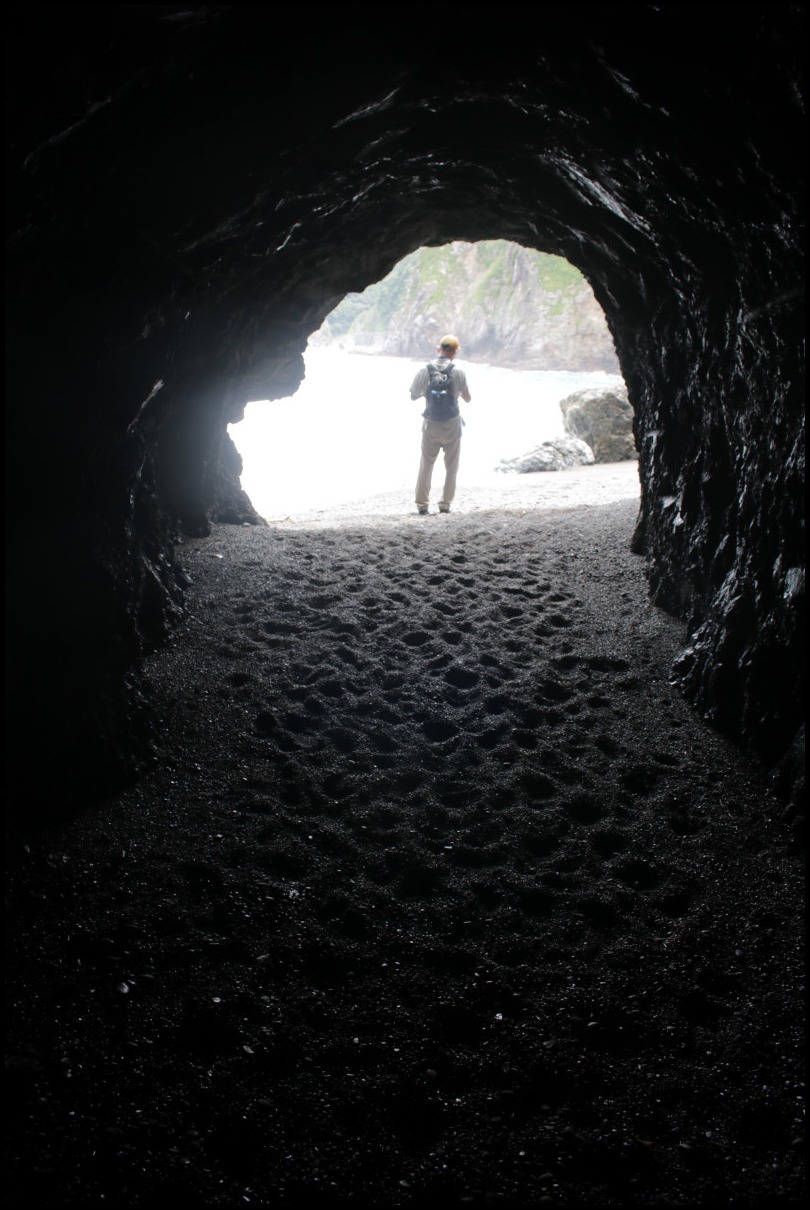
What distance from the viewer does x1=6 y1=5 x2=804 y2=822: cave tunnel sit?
2.81 meters

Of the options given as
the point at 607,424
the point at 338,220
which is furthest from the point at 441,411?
the point at 607,424

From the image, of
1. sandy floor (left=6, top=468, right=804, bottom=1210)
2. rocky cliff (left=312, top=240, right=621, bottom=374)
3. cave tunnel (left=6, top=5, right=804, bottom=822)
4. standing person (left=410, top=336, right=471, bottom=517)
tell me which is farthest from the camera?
rocky cliff (left=312, top=240, right=621, bottom=374)

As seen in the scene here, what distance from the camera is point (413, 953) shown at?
3.24 meters

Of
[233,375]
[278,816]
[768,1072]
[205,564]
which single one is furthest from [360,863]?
[233,375]

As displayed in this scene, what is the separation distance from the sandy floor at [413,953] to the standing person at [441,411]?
5756mm

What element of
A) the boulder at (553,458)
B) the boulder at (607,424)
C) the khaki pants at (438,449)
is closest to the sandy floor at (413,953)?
the khaki pants at (438,449)

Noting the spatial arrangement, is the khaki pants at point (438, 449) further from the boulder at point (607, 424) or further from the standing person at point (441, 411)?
the boulder at point (607, 424)

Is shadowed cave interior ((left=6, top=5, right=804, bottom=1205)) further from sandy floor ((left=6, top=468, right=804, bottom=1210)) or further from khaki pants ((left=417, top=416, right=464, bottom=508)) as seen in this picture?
khaki pants ((left=417, top=416, right=464, bottom=508))

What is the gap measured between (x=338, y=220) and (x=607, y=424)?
12035 millimetres

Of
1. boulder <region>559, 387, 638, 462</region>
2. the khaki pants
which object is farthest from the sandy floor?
boulder <region>559, 387, 638, 462</region>

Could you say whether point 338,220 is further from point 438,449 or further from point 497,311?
point 497,311

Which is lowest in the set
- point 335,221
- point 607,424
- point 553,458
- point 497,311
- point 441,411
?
point 553,458

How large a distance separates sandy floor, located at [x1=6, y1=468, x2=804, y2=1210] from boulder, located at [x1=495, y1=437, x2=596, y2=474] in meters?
11.2

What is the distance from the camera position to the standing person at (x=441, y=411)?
33.7 ft
